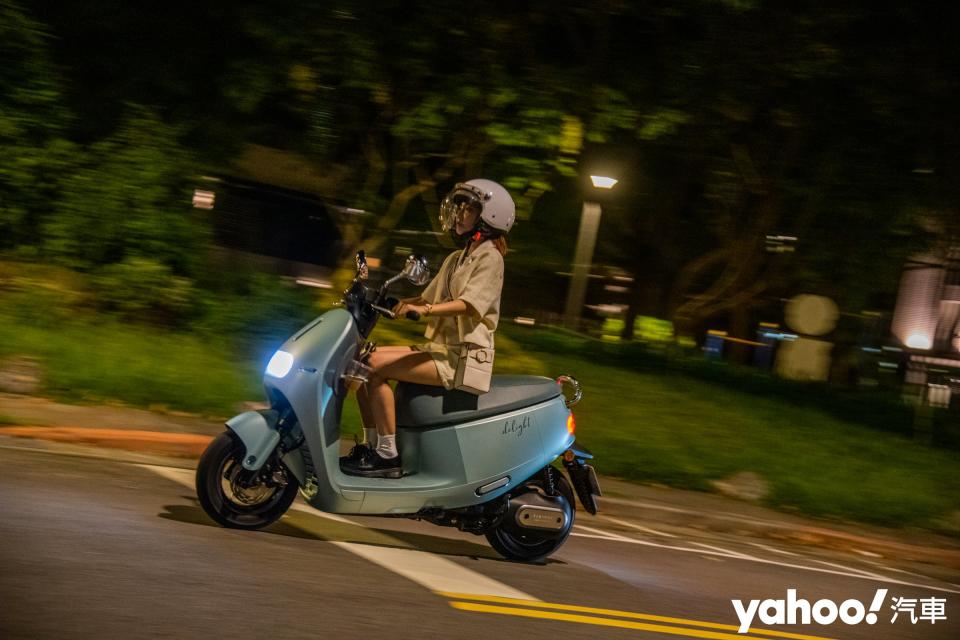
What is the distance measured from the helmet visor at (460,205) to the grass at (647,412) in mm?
4604

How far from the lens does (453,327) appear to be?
22.1ft

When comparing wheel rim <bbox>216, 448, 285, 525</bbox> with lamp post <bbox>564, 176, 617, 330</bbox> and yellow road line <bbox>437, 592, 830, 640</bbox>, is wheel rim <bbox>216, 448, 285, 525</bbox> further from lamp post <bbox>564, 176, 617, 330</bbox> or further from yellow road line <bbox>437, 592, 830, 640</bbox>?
lamp post <bbox>564, 176, 617, 330</bbox>

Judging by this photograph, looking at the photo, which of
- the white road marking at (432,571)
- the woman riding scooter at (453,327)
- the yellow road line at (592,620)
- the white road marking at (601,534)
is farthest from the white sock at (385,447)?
the white road marking at (601,534)

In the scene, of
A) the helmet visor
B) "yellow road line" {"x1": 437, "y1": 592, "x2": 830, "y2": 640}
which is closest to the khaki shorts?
the helmet visor

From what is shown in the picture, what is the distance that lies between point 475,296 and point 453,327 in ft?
0.91

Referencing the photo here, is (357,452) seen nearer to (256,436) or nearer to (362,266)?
(256,436)

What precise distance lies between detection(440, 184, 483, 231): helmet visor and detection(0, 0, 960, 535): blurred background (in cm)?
474

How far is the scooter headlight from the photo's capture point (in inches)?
242

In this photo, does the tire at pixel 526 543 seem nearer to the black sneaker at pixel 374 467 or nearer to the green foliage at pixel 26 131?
the black sneaker at pixel 374 467

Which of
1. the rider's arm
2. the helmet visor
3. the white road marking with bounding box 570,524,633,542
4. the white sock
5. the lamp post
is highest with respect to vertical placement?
the lamp post

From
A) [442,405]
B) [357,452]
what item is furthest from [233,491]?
[442,405]

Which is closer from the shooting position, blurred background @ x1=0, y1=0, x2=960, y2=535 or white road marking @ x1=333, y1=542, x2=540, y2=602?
white road marking @ x1=333, y1=542, x2=540, y2=602

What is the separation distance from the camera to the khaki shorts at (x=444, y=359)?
664cm

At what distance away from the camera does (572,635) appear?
5.49 m
